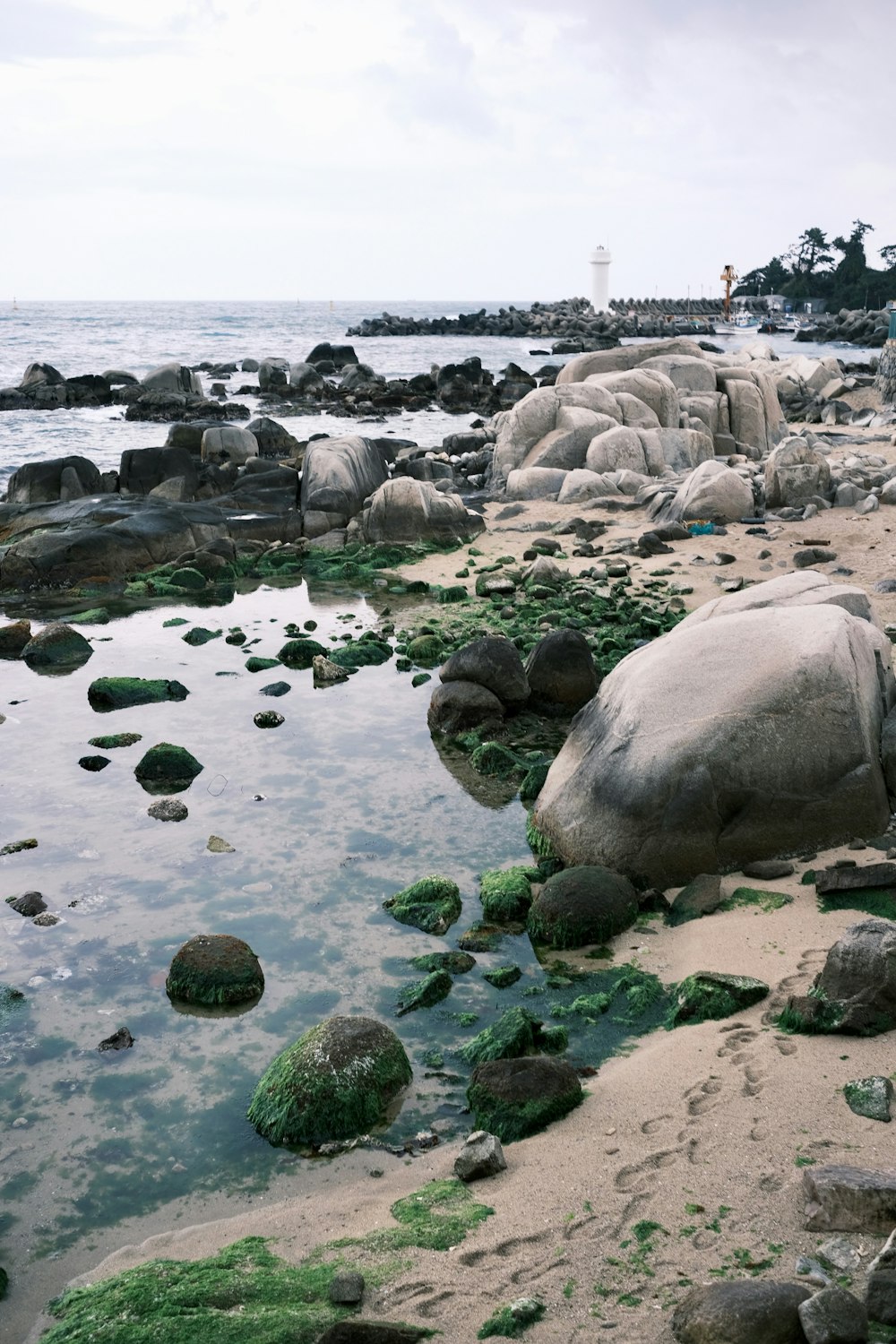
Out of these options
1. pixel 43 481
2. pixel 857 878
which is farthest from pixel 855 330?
pixel 857 878

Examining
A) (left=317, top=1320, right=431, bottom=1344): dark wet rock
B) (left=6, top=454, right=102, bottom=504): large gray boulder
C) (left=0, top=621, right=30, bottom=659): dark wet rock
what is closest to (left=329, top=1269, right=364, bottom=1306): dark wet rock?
(left=317, top=1320, right=431, bottom=1344): dark wet rock

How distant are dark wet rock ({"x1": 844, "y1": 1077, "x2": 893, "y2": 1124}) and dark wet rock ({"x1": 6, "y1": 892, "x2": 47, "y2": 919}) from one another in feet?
14.7

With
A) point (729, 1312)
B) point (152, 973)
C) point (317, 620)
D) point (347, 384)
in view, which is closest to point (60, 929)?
point (152, 973)

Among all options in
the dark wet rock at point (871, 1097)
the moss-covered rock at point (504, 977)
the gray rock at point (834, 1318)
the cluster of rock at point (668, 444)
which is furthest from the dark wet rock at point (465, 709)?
the cluster of rock at point (668, 444)

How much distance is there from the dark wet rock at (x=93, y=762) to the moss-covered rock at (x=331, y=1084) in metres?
4.05

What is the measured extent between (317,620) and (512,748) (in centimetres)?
455

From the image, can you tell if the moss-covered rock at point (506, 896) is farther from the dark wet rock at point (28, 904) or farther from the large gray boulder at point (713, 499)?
the large gray boulder at point (713, 499)

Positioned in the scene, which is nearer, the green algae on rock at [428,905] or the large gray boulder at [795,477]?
the green algae on rock at [428,905]

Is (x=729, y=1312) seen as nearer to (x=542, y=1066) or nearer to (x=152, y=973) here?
(x=542, y=1066)

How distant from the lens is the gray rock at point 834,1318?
9.18 feet

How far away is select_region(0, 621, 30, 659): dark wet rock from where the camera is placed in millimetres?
11742

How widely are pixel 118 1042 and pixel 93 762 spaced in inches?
141

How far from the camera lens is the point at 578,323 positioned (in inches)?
3108

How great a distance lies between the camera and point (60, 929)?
6.40 meters
